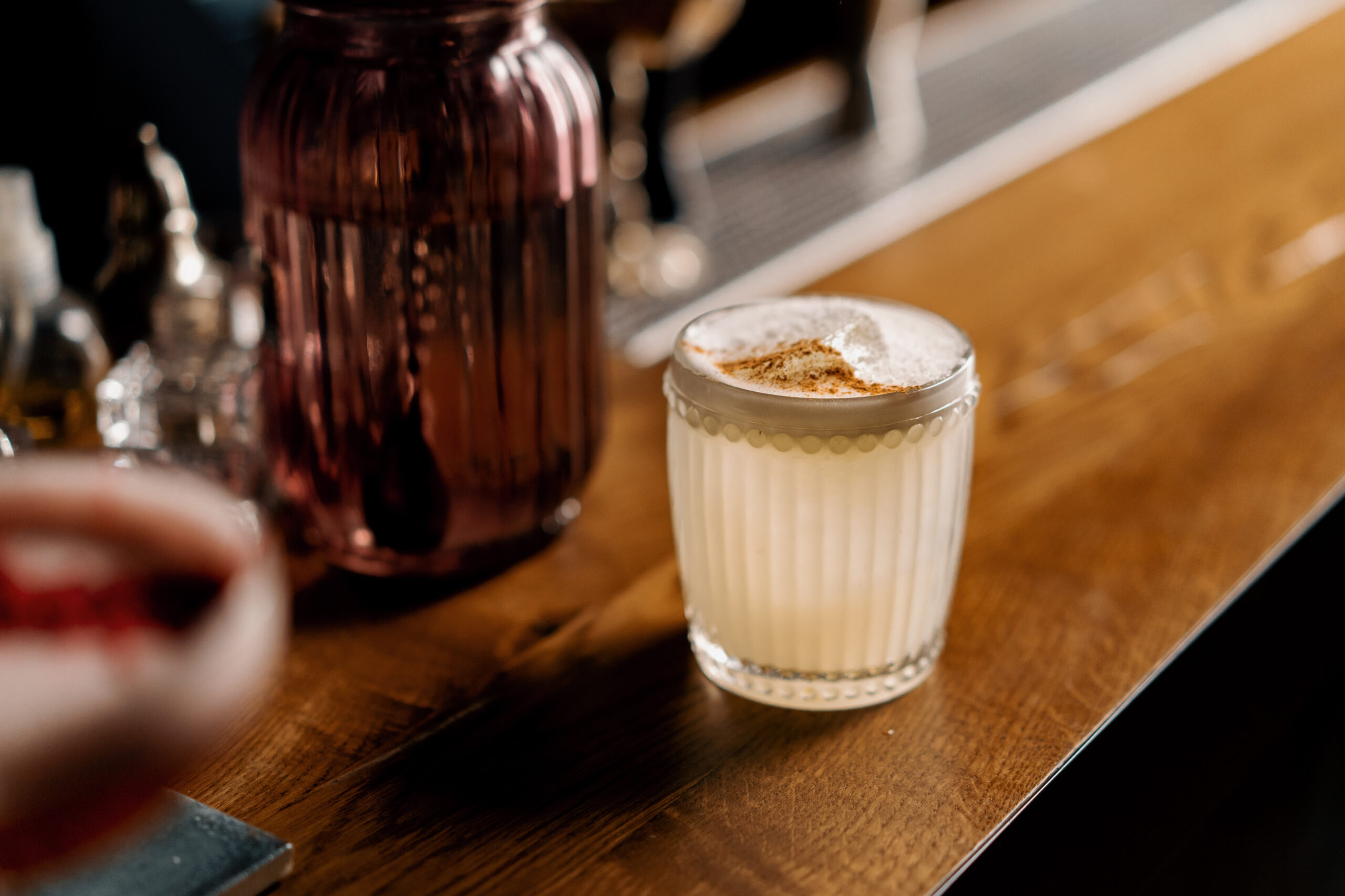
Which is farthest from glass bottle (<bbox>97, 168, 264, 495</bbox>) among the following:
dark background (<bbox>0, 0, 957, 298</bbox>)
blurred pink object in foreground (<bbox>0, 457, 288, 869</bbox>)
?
blurred pink object in foreground (<bbox>0, 457, 288, 869</bbox>)

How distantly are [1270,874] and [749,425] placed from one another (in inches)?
18.2

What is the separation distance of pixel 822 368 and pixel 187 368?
30 cm

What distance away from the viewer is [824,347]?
1.26 feet

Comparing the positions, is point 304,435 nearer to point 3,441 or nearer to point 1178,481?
point 3,441

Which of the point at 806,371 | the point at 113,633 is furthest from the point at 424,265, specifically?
the point at 113,633

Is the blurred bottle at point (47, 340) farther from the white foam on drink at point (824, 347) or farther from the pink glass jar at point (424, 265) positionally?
the white foam on drink at point (824, 347)

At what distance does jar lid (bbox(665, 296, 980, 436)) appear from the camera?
Answer: 0.36 meters

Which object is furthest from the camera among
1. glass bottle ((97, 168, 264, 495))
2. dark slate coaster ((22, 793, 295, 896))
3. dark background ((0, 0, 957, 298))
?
dark background ((0, 0, 957, 298))

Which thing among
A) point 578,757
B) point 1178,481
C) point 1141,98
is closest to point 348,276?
point 578,757

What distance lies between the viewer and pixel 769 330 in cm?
41

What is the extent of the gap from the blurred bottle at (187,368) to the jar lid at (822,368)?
0.64 feet

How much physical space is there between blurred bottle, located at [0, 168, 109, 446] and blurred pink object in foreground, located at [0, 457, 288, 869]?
37cm

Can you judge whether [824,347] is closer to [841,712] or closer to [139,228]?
[841,712]

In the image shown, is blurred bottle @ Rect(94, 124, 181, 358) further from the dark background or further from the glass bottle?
the dark background
